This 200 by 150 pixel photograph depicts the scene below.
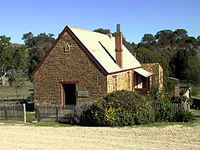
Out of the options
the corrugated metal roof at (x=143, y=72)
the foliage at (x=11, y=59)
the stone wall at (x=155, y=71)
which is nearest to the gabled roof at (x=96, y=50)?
the corrugated metal roof at (x=143, y=72)

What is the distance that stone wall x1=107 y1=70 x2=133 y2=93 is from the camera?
27795 millimetres

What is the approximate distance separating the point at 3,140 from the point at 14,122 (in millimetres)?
6954

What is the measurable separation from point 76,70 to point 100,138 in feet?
41.4

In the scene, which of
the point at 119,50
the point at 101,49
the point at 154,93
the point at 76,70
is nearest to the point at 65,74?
the point at 76,70

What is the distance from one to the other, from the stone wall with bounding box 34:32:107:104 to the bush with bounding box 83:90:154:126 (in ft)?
21.7

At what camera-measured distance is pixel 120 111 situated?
65.4 feet

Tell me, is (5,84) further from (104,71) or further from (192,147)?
(192,147)

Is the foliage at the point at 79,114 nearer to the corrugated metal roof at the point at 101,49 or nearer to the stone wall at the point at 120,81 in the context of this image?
the stone wall at the point at 120,81

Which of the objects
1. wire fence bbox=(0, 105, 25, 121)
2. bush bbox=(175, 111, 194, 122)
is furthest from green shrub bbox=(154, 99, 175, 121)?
wire fence bbox=(0, 105, 25, 121)

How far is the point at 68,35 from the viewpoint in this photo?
92.3ft

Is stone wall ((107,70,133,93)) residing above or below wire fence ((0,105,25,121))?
above

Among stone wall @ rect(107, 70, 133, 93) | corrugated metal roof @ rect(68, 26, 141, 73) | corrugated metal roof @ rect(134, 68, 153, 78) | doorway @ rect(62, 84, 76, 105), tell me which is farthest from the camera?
corrugated metal roof @ rect(134, 68, 153, 78)

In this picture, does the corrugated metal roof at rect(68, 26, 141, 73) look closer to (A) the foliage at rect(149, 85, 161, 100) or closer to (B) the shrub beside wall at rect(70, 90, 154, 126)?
(A) the foliage at rect(149, 85, 161, 100)

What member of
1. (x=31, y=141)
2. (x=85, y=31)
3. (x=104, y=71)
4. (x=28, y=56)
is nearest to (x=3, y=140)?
(x=31, y=141)
